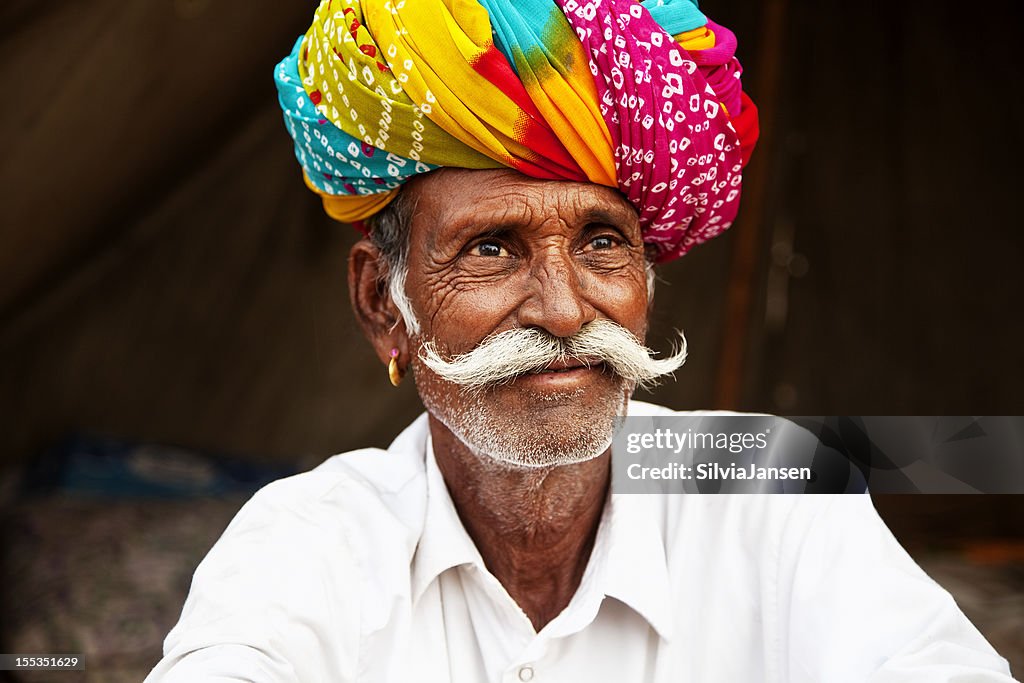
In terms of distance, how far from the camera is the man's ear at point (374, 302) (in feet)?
7.56

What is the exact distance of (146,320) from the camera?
5.00 metres

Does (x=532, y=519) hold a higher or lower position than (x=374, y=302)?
lower

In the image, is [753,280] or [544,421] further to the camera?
[753,280]

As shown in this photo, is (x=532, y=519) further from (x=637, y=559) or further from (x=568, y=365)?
(x=568, y=365)

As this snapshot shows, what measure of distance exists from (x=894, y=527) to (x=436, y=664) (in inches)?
163

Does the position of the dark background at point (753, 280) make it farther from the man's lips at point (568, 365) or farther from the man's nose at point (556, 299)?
the man's lips at point (568, 365)

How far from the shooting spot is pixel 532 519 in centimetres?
213

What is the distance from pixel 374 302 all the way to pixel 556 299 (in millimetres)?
548

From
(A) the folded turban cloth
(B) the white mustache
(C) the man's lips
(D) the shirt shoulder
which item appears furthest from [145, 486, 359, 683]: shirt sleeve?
(A) the folded turban cloth

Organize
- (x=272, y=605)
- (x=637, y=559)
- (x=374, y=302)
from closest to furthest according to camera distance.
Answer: (x=272, y=605)
(x=637, y=559)
(x=374, y=302)

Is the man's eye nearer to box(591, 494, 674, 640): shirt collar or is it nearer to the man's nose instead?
the man's nose

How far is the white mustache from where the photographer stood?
76.3 inches

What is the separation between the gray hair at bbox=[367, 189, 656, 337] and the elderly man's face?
0.14 feet

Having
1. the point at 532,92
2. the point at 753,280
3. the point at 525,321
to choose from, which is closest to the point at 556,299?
the point at 525,321
